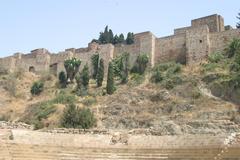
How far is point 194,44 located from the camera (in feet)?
102

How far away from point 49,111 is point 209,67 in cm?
995

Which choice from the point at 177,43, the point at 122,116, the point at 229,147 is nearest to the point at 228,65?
the point at 177,43

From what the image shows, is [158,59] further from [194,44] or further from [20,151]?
[20,151]

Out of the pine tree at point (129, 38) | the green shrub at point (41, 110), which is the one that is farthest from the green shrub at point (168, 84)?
the pine tree at point (129, 38)

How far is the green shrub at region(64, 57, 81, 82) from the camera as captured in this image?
115ft

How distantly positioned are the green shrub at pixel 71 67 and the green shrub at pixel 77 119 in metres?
12.5

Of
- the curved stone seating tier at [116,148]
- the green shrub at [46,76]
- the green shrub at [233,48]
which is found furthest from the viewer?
the green shrub at [46,76]

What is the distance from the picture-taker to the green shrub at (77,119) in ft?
73.0

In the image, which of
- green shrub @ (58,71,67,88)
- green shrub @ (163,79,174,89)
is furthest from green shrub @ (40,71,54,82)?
green shrub @ (163,79,174,89)

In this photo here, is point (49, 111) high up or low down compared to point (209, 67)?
down

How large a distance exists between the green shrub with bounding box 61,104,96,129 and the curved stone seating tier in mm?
3682

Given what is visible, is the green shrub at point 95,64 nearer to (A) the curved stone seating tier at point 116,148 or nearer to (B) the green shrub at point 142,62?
(B) the green shrub at point 142,62

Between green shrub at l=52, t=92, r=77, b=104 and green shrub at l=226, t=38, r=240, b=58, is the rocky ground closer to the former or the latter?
green shrub at l=52, t=92, r=77, b=104

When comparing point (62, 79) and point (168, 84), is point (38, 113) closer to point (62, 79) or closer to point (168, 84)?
point (168, 84)
